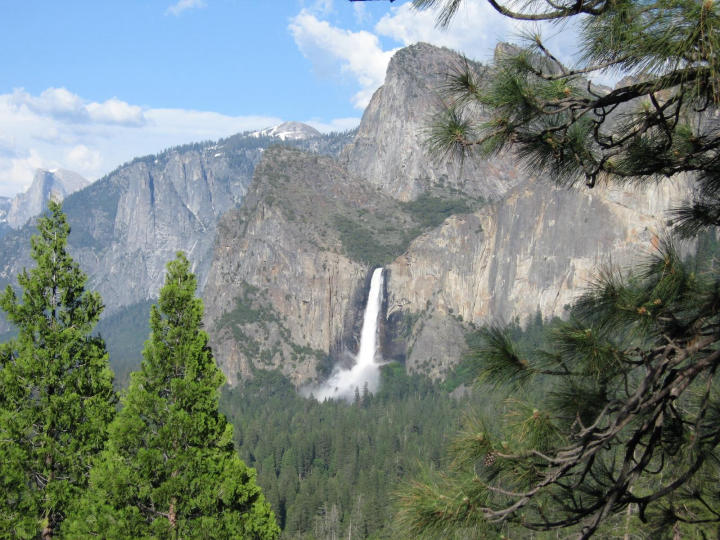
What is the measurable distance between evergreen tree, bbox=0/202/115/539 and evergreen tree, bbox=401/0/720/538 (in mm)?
9577

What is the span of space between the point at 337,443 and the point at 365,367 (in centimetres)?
4069

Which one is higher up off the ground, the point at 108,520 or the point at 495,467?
the point at 495,467

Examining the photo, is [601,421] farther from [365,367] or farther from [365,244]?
[365,244]

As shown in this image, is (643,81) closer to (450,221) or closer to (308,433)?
(308,433)

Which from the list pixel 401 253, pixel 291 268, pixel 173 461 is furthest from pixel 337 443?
pixel 173 461

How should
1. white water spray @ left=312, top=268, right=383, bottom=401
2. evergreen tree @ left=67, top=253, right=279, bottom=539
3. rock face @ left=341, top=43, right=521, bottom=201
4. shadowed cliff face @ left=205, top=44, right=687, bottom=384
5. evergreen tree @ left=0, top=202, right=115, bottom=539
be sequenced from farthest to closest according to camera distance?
→ rock face @ left=341, top=43, right=521, bottom=201 < white water spray @ left=312, top=268, right=383, bottom=401 < shadowed cliff face @ left=205, top=44, right=687, bottom=384 < evergreen tree @ left=0, top=202, right=115, bottom=539 < evergreen tree @ left=67, top=253, right=279, bottom=539

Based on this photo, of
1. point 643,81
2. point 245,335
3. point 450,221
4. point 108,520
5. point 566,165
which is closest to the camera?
point 643,81

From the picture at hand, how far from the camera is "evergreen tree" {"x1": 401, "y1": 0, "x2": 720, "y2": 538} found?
172 inches

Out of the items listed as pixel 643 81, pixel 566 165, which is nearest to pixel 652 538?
pixel 566 165

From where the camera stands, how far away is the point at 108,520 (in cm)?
1115

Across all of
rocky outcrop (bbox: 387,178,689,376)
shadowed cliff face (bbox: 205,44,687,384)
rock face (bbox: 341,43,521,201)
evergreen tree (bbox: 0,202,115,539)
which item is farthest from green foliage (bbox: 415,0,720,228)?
rock face (bbox: 341,43,521,201)

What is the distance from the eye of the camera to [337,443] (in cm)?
7138

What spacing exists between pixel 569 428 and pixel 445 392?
307 feet

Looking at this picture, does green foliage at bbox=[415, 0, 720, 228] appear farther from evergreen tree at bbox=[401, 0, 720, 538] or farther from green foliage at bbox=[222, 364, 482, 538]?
green foliage at bbox=[222, 364, 482, 538]
